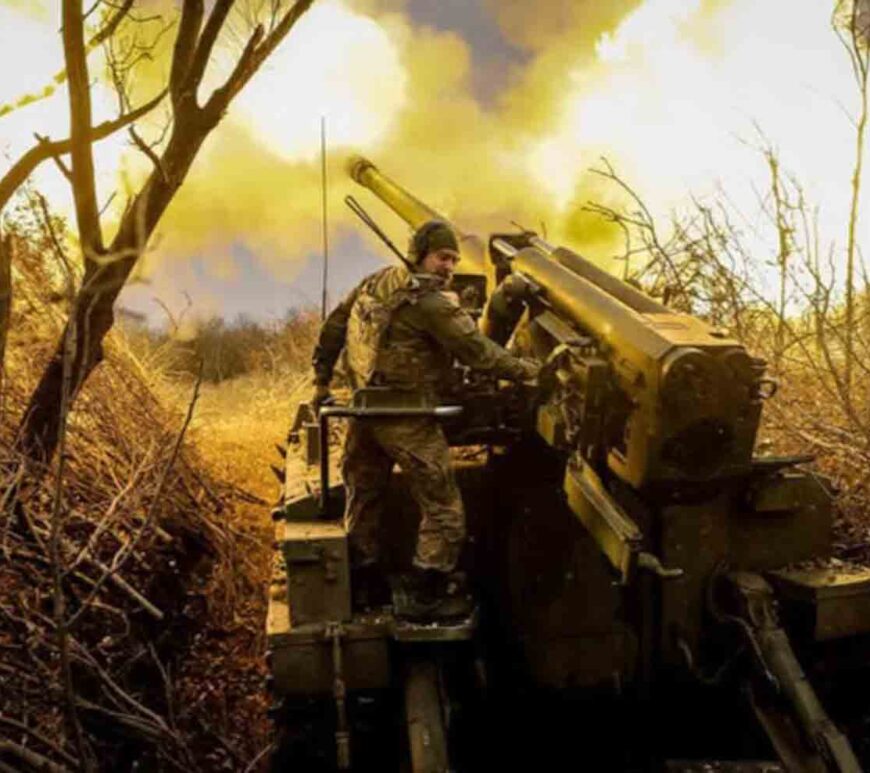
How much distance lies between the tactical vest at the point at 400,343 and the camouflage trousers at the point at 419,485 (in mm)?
203

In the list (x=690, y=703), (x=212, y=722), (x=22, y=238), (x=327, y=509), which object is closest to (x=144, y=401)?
(x=22, y=238)

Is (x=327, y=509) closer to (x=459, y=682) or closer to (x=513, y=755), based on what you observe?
(x=459, y=682)

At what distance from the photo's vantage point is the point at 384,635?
5109 mm

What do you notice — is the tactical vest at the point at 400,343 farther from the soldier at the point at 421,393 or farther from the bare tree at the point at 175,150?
the bare tree at the point at 175,150

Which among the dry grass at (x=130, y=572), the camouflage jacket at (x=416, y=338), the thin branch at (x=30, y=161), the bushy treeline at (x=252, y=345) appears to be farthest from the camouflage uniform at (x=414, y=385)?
the bushy treeline at (x=252, y=345)

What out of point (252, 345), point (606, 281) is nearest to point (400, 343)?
point (606, 281)

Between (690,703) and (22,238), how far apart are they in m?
6.05

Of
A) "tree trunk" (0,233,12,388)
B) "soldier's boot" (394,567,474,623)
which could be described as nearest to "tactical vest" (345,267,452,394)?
"soldier's boot" (394,567,474,623)

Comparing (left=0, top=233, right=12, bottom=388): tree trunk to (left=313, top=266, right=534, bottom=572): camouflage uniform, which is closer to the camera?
(left=0, top=233, right=12, bottom=388): tree trunk

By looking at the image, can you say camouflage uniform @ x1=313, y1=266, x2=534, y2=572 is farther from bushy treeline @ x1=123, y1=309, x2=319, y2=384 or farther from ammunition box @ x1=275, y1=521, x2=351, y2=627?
bushy treeline @ x1=123, y1=309, x2=319, y2=384

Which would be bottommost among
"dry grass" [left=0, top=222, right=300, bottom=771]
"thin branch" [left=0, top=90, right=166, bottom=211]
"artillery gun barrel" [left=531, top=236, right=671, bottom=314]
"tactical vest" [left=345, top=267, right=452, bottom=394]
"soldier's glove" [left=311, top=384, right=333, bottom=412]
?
"dry grass" [left=0, top=222, right=300, bottom=771]

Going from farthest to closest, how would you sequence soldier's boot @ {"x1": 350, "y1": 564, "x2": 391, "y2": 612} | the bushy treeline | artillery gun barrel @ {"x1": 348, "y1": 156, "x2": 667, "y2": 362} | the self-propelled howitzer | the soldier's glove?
the bushy treeline, the soldier's glove, soldier's boot @ {"x1": 350, "y1": 564, "x2": 391, "y2": 612}, artillery gun barrel @ {"x1": 348, "y1": 156, "x2": 667, "y2": 362}, the self-propelled howitzer

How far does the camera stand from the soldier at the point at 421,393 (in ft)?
17.0

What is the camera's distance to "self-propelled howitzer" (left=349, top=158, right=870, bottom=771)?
4.20 m
